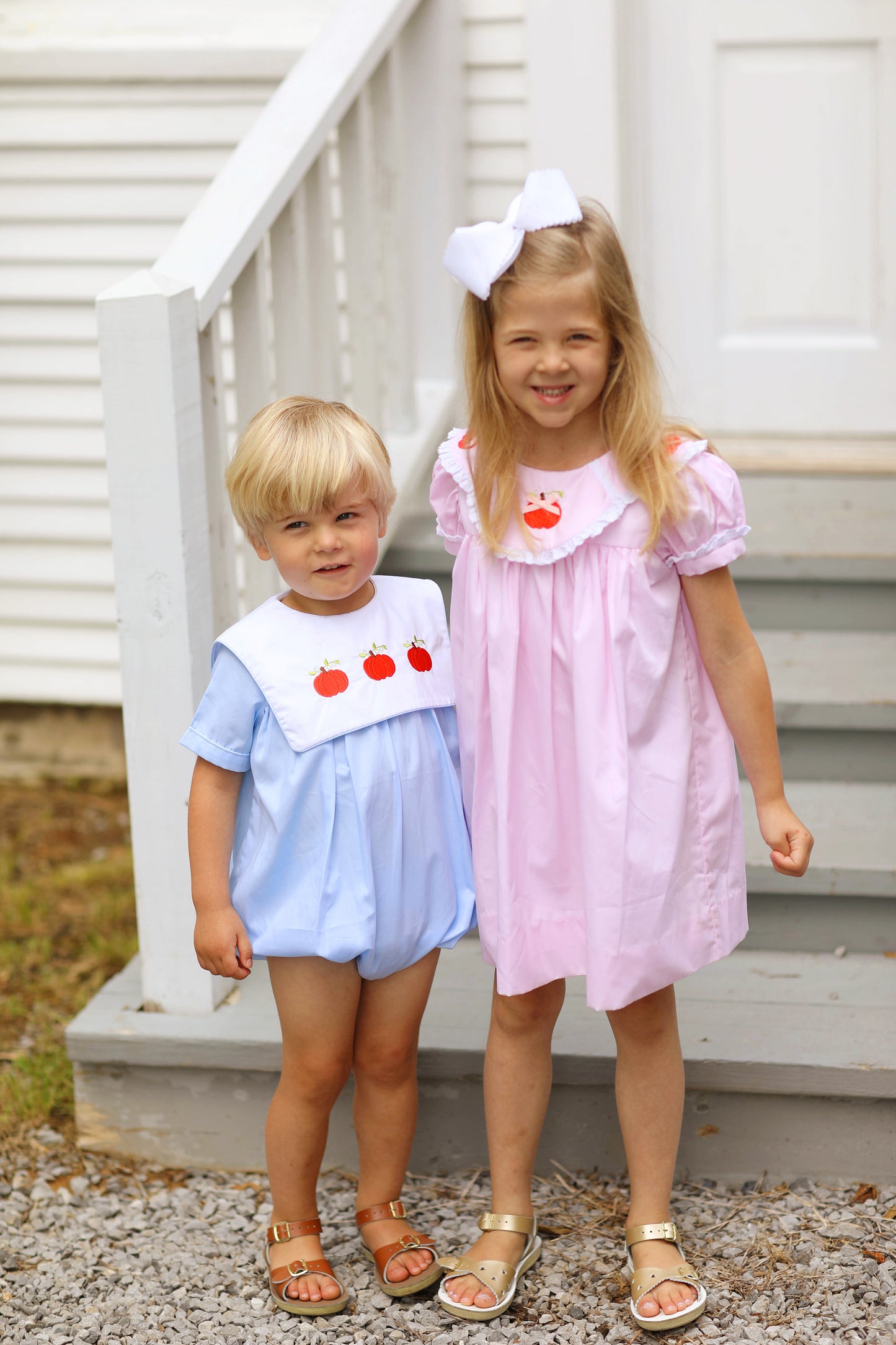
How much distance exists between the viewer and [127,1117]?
2434mm

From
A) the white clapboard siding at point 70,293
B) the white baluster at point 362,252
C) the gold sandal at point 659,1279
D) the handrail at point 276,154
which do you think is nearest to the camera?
the gold sandal at point 659,1279

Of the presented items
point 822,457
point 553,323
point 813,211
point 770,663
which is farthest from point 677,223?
point 553,323

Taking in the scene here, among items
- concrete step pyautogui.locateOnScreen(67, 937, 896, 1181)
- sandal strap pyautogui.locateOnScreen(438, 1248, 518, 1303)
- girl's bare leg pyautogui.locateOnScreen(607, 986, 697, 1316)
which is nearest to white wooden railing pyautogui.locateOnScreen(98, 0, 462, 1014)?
concrete step pyautogui.locateOnScreen(67, 937, 896, 1181)

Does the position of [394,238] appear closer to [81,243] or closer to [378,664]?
[81,243]

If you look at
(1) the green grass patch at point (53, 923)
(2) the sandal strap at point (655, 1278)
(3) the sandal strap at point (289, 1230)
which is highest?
(1) the green grass patch at point (53, 923)

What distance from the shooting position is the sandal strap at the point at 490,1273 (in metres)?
1.99

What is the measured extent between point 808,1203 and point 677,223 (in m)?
2.41

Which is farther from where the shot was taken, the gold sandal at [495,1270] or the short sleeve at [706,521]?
the gold sandal at [495,1270]

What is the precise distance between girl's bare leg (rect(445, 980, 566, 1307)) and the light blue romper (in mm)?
199

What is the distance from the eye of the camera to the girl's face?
67.7 inches

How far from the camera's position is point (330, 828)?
74.1 inches

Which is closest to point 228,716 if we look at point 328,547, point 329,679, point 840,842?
point 329,679

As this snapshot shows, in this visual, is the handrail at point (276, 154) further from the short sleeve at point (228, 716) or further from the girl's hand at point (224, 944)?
the girl's hand at point (224, 944)

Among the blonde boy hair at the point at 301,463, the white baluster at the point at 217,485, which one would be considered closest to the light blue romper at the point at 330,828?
the blonde boy hair at the point at 301,463
